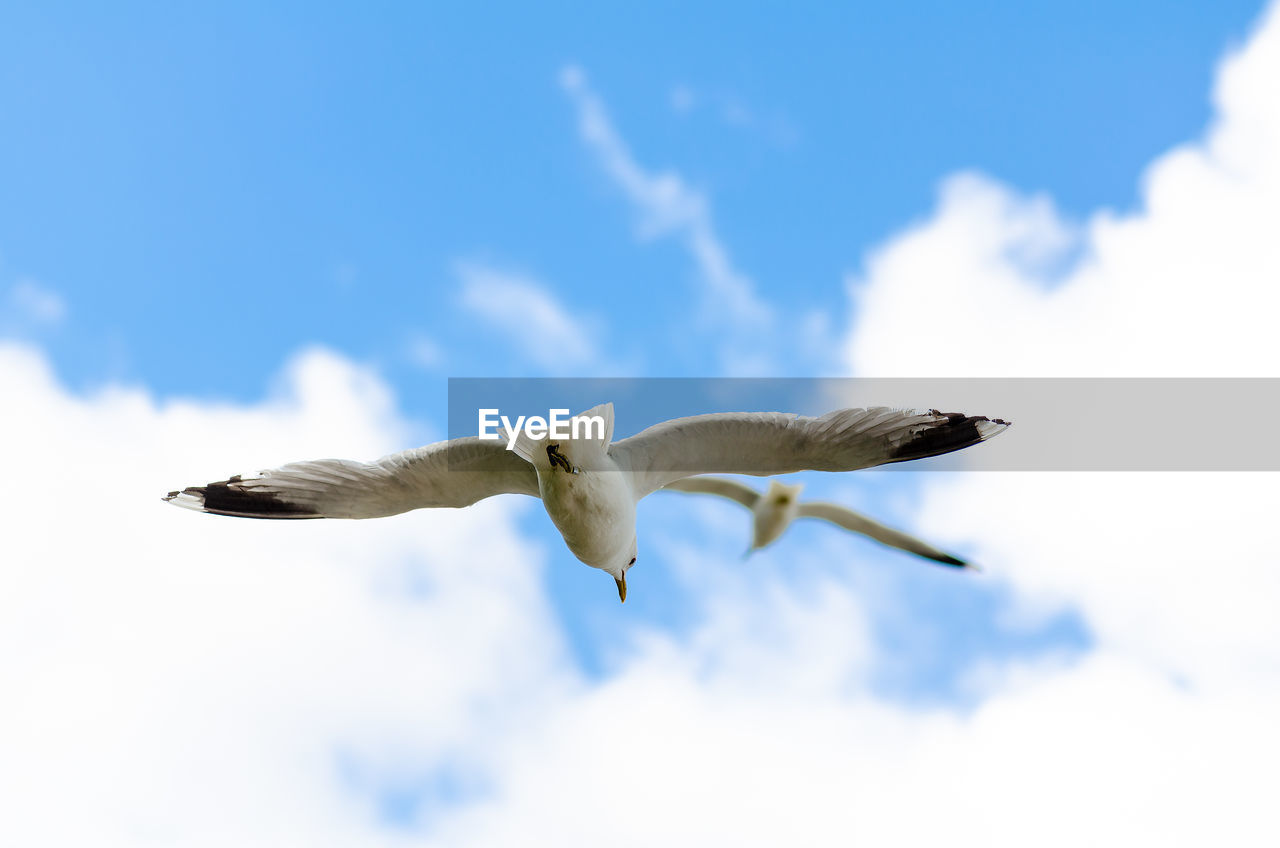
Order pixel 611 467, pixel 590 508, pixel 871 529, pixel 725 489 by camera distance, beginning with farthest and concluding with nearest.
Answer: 1. pixel 725 489
2. pixel 871 529
3. pixel 611 467
4. pixel 590 508

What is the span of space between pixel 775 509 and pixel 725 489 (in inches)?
25.4

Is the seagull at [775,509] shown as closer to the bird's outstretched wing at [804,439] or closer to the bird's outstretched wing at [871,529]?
the bird's outstretched wing at [871,529]

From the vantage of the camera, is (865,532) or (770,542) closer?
(865,532)

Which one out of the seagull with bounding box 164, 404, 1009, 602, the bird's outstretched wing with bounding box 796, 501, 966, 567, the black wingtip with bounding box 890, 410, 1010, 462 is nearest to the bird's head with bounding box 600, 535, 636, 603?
the seagull with bounding box 164, 404, 1009, 602

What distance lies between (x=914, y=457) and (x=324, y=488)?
3.19m

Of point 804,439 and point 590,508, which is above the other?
point 804,439

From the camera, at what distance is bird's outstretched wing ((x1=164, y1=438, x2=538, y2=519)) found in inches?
226

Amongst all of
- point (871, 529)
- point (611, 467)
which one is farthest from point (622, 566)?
point (871, 529)

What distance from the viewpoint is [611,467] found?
545 cm

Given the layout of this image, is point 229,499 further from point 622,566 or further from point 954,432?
point 954,432

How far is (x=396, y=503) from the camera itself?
19.6 ft

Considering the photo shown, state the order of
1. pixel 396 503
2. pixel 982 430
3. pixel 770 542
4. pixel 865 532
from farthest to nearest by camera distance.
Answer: pixel 770 542 → pixel 865 532 → pixel 396 503 → pixel 982 430

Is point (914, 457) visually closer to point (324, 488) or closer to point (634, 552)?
point (634, 552)

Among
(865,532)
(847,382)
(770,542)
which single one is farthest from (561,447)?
(770,542)
